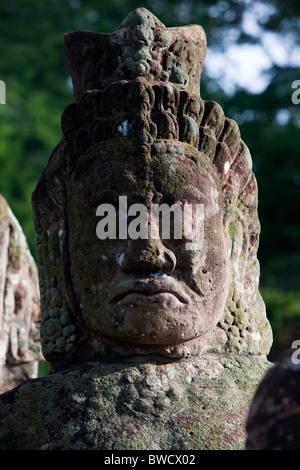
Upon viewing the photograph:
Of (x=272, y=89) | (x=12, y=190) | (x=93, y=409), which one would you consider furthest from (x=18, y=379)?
(x=272, y=89)

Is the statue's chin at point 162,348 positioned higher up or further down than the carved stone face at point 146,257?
further down

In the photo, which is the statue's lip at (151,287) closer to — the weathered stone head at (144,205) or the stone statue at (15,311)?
the weathered stone head at (144,205)

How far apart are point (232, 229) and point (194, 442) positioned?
103 cm

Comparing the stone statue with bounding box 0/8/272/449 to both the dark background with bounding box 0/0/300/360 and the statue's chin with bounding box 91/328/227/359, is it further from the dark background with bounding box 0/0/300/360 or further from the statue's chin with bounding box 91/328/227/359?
the dark background with bounding box 0/0/300/360

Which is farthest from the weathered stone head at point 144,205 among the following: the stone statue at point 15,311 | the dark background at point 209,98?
the dark background at point 209,98

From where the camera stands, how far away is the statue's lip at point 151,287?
2619mm

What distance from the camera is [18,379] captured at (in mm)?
4363

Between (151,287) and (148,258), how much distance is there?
0.11 metres

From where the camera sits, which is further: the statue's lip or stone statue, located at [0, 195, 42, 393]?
stone statue, located at [0, 195, 42, 393]

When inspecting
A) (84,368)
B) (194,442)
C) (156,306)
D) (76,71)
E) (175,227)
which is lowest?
(194,442)

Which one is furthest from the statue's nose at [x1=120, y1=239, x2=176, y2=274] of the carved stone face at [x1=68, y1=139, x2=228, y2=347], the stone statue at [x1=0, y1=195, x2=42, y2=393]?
the stone statue at [x1=0, y1=195, x2=42, y2=393]

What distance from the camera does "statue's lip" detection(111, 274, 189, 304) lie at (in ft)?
8.59

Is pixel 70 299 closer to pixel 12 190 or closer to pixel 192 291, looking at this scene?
pixel 192 291

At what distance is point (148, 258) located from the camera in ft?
8.57
